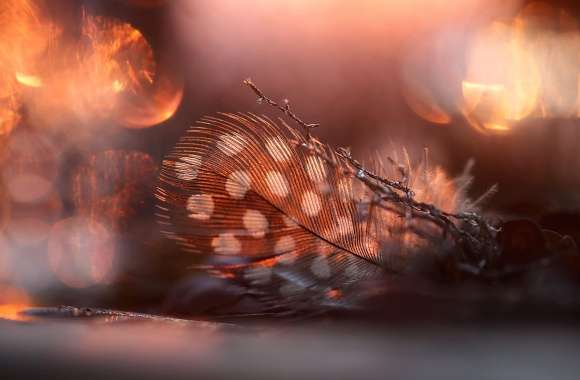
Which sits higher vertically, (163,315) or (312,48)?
(312,48)

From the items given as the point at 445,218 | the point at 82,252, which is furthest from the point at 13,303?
the point at 445,218

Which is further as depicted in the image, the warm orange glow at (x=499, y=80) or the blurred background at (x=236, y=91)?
the warm orange glow at (x=499, y=80)

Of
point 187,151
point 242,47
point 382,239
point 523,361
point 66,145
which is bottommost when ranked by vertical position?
point 523,361

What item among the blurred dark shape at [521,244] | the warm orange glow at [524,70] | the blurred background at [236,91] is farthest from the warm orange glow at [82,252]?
the warm orange glow at [524,70]

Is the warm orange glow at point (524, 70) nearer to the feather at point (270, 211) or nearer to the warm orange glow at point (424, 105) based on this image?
the warm orange glow at point (424, 105)

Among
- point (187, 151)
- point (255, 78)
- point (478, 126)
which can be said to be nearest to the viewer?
point (187, 151)

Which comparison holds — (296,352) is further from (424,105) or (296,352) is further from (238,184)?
(424,105)

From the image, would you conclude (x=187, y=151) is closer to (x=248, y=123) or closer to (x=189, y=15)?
(x=248, y=123)

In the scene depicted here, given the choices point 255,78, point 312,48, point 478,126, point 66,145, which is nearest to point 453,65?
point 478,126
